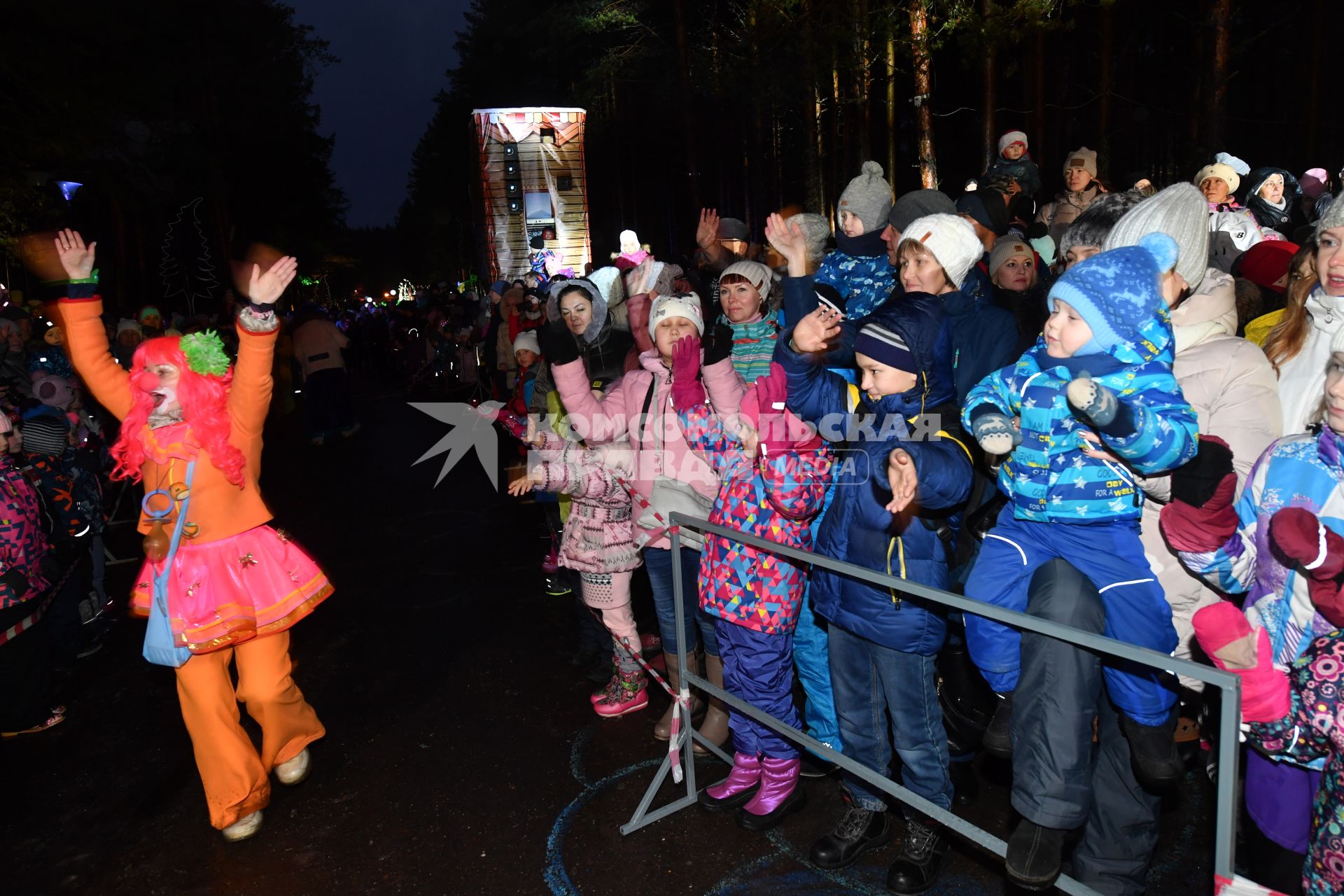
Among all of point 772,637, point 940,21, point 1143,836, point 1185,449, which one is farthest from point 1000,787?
point 940,21

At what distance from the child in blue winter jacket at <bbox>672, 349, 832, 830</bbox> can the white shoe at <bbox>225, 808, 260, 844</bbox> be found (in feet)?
6.32

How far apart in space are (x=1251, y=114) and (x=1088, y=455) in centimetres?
2630

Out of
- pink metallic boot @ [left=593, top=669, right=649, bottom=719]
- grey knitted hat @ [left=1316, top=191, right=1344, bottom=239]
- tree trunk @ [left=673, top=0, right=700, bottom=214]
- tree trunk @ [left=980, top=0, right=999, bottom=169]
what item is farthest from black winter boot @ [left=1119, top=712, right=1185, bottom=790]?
tree trunk @ [left=673, top=0, right=700, bottom=214]

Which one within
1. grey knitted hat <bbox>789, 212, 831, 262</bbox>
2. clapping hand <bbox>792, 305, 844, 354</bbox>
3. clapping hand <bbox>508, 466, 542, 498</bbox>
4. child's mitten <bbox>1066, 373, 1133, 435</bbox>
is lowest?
clapping hand <bbox>508, 466, 542, 498</bbox>

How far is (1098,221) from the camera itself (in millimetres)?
3467

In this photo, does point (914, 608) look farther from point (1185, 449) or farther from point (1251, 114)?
point (1251, 114)

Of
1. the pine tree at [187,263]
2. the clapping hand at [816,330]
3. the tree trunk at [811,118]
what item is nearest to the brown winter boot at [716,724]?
the clapping hand at [816,330]

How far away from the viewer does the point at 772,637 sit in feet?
11.3

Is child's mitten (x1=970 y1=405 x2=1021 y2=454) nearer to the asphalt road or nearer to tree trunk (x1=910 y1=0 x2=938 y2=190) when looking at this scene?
the asphalt road

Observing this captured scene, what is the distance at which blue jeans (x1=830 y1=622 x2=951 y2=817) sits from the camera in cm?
305

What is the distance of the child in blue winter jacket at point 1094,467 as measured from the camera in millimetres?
2365

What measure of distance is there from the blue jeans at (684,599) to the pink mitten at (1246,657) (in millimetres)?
2151

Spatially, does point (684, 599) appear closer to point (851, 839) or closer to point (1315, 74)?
point (851, 839)

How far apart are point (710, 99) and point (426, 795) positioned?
25.2 metres
